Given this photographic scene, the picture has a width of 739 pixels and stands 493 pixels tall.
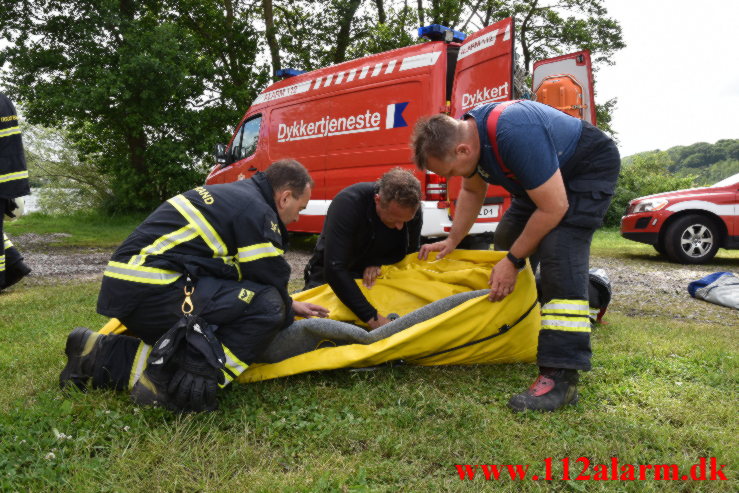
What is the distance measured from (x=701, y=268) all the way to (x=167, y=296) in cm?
732

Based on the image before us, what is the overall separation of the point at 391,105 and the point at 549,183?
4.29 m

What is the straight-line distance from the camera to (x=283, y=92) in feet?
25.9

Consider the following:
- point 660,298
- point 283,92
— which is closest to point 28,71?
point 283,92

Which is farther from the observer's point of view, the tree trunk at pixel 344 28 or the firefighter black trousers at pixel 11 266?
the tree trunk at pixel 344 28

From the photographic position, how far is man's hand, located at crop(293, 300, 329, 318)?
300 centimetres

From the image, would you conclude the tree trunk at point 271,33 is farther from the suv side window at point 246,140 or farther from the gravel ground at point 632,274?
the gravel ground at point 632,274

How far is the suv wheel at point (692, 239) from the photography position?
7.41m

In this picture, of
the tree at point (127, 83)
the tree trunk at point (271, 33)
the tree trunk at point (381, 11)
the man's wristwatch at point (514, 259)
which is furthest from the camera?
the tree trunk at point (381, 11)

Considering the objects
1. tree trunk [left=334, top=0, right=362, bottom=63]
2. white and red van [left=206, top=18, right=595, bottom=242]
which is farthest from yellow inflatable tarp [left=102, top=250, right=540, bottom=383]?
tree trunk [left=334, top=0, right=362, bottom=63]

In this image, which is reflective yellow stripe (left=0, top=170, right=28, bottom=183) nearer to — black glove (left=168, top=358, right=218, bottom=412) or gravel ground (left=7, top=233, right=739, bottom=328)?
gravel ground (left=7, top=233, right=739, bottom=328)

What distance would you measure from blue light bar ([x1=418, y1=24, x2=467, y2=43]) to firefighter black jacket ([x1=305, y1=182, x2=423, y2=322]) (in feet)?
10.4

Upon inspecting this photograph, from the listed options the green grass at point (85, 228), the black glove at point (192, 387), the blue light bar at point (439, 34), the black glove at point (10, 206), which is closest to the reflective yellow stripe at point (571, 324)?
the black glove at point (192, 387)

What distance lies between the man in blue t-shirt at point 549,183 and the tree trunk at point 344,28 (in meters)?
15.1

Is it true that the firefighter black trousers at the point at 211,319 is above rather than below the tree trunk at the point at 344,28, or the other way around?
below
